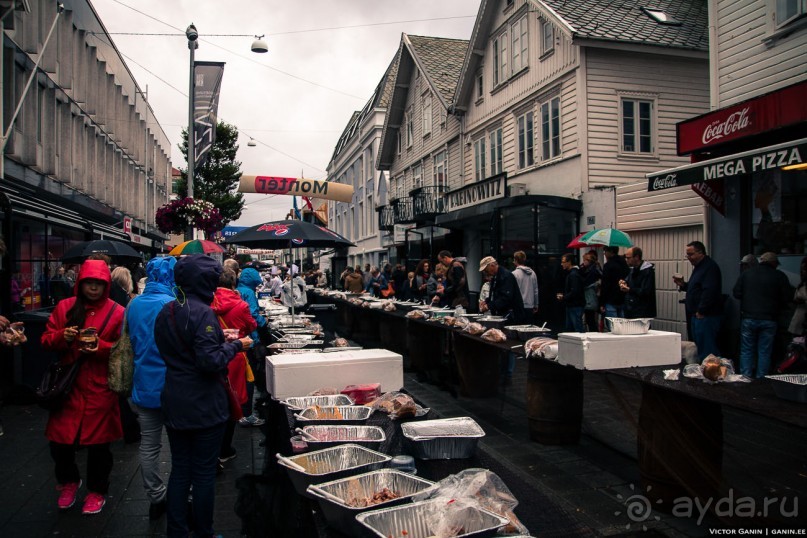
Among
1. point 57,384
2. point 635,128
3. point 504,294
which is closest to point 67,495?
point 57,384

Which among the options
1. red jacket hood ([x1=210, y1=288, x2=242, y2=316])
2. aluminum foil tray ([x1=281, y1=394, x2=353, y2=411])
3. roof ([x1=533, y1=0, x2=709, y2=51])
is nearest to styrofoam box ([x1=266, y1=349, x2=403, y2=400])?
aluminum foil tray ([x1=281, y1=394, x2=353, y2=411])

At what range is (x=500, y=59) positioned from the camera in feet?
61.3

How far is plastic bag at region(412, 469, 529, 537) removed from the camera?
84.0 inches

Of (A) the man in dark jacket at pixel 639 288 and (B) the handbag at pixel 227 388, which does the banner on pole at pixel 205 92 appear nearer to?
(A) the man in dark jacket at pixel 639 288

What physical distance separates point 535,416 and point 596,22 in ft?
40.8

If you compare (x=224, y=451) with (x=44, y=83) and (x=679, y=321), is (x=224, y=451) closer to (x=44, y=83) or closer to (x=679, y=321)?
(x=679, y=321)

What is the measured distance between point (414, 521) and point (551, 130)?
14925 millimetres

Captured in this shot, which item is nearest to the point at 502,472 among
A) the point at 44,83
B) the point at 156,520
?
the point at 156,520

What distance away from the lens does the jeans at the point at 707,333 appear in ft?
26.1

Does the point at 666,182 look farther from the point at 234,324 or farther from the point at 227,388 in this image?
the point at 227,388

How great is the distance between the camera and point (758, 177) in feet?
31.0

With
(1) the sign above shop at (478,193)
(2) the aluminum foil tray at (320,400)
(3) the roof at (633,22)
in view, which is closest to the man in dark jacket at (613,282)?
(3) the roof at (633,22)

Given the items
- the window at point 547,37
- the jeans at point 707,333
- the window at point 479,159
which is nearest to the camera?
the jeans at point 707,333

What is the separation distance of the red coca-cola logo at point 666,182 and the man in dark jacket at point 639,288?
3.78 ft
